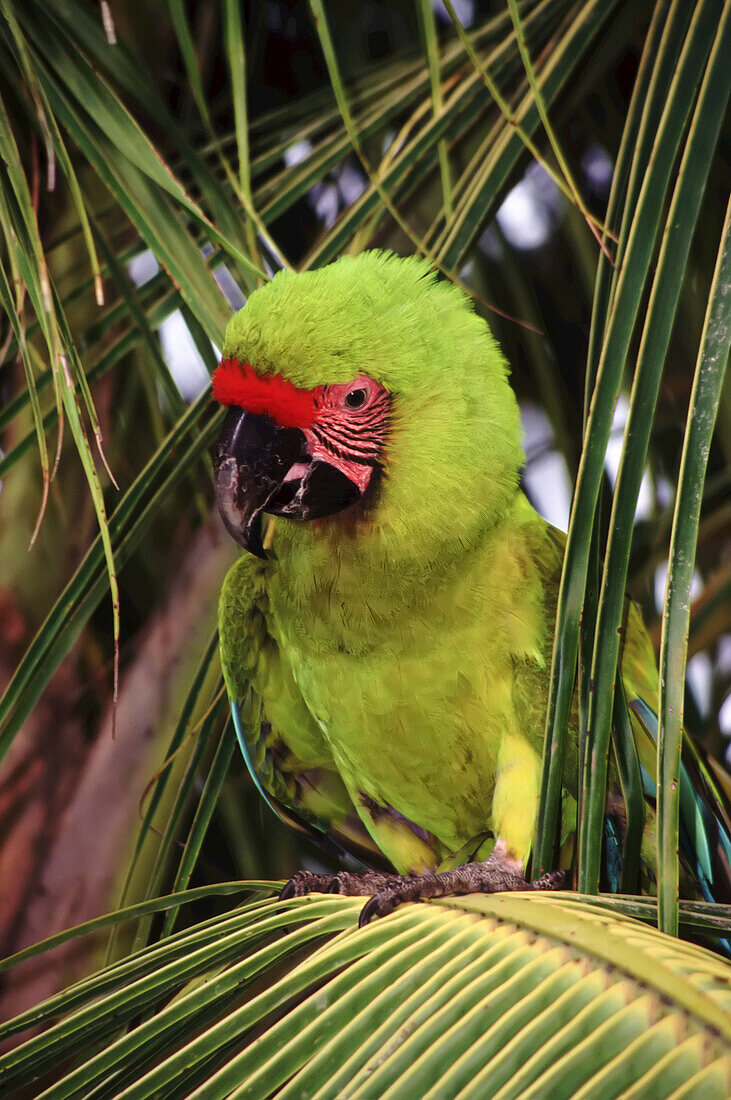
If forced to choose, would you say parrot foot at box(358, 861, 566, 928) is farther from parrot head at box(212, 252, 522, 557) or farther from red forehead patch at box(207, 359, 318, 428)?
red forehead patch at box(207, 359, 318, 428)

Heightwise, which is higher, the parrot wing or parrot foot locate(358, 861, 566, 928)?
the parrot wing

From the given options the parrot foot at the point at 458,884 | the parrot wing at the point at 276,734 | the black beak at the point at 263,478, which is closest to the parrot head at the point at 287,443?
the black beak at the point at 263,478

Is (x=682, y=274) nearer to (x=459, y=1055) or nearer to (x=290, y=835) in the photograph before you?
(x=459, y=1055)

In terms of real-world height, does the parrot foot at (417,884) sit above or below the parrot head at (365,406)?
below

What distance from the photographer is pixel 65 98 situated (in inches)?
28.0

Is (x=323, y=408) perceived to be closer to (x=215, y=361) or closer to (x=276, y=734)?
(x=215, y=361)

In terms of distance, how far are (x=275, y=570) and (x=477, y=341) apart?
34 centimetres

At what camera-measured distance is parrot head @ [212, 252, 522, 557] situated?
33.9 inches

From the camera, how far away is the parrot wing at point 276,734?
1.14 metres

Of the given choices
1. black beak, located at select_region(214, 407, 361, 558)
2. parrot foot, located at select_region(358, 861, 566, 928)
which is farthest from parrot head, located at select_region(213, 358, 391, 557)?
parrot foot, located at select_region(358, 861, 566, 928)

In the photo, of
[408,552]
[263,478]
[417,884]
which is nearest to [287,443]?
[263,478]

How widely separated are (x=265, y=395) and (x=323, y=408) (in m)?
0.06

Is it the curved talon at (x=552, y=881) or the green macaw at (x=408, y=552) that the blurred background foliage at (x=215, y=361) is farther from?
the curved talon at (x=552, y=881)

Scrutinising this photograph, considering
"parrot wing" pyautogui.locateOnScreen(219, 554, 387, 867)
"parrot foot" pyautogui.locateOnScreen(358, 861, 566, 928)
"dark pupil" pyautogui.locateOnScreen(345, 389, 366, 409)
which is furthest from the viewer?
"parrot wing" pyautogui.locateOnScreen(219, 554, 387, 867)
